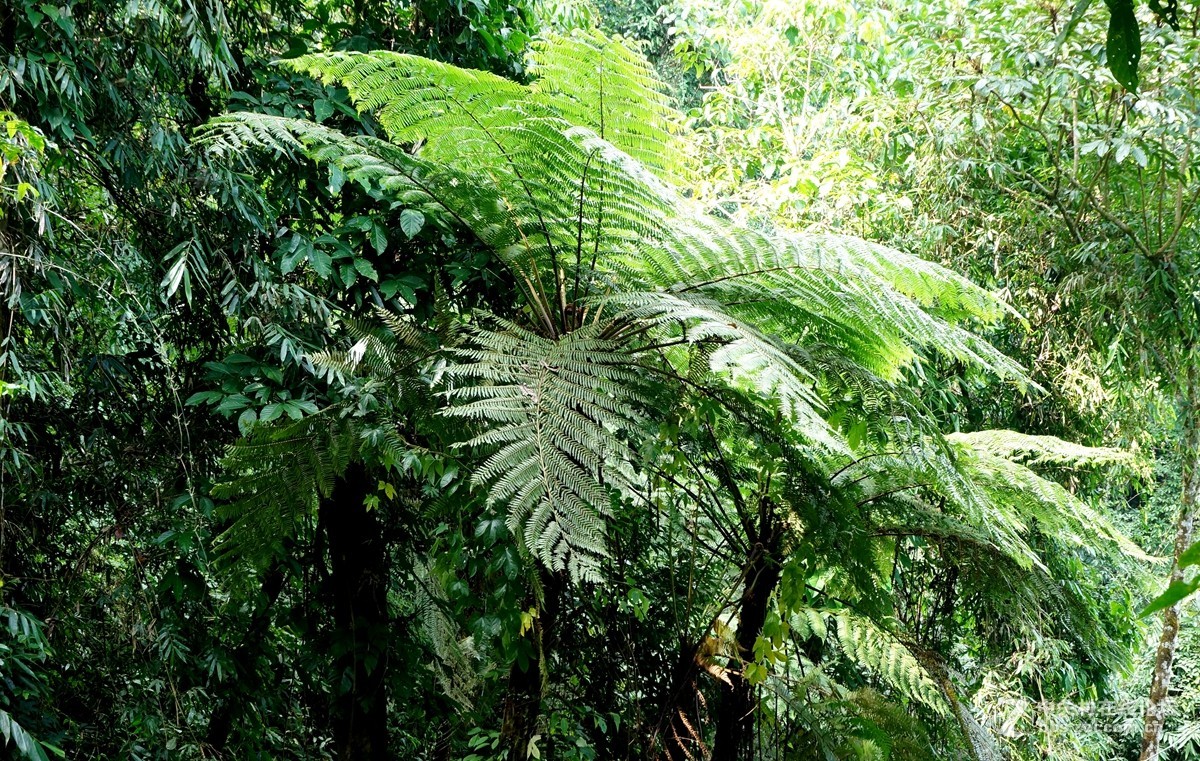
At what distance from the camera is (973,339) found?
174cm

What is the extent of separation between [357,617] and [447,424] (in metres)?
0.96

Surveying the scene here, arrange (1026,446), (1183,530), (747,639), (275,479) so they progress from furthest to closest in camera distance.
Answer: (1183,530) < (1026,446) < (747,639) < (275,479)

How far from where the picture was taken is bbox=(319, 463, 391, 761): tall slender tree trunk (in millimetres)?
2363

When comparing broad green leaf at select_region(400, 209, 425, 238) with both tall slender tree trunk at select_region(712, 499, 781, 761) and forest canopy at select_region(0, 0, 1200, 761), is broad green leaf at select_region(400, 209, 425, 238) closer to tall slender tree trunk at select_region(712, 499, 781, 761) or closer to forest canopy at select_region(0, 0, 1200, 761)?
forest canopy at select_region(0, 0, 1200, 761)

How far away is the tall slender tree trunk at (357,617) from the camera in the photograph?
236 centimetres

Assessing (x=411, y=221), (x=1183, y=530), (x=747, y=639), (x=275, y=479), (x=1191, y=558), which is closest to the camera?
(x=1191, y=558)

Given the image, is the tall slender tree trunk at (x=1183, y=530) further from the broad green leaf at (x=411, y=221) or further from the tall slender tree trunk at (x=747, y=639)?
the broad green leaf at (x=411, y=221)

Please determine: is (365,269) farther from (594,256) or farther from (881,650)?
(881,650)

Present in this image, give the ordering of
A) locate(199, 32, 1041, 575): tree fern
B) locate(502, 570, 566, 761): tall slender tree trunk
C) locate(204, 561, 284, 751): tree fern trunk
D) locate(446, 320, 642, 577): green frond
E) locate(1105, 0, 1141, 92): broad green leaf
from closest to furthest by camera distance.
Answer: locate(1105, 0, 1141, 92): broad green leaf < locate(446, 320, 642, 577): green frond < locate(199, 32, 1041, 575): tree fern < locate(502, 570, 566, 761): tall slender tree trunk < locate(204, 561, 284, 751): tree fern trunk

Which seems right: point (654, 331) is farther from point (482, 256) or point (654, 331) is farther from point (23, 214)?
point (23, 214)

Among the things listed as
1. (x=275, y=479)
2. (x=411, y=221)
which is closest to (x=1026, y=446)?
(x=411, y=221)

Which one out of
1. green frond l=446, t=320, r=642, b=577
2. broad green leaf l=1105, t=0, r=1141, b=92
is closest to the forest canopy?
green frond l=446, t=320, r=642, b=577

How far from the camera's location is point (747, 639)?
1798 millimetres

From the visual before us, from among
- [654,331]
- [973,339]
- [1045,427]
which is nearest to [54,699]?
[654,331]
